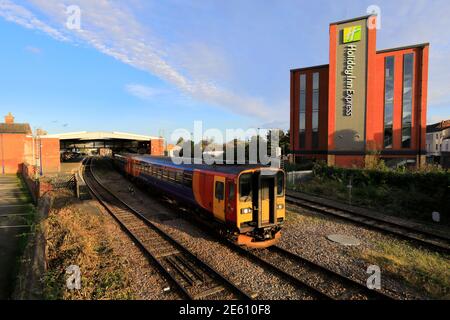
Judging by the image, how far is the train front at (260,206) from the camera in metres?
8.45

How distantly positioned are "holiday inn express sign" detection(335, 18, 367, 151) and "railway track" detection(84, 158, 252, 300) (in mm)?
25333

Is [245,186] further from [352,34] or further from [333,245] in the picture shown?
[352,34]

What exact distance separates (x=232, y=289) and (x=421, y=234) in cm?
903

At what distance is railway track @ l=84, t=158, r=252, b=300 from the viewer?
6.48 meters

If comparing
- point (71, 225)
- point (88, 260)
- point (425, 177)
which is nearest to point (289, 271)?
point (88, 260)

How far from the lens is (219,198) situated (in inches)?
361

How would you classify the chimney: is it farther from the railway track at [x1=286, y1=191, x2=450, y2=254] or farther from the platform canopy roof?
the railway track at [x1=286, y1=191, x2=450, y2=254]

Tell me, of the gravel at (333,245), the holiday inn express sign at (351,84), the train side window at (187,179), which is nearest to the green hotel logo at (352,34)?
the holiday inn express sign at (351,84)

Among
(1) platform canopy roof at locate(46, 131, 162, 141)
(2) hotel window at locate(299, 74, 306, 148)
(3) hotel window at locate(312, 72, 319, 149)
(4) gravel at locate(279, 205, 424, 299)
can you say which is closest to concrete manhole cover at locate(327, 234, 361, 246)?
(4) gravel at locate(279, 205, 424, 299)

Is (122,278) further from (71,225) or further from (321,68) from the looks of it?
(321,68)

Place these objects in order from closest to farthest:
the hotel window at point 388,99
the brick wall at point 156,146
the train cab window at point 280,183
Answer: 1. the train cab window at point 280,183
2. the hotel window at point 388,99
3. the brick wall at point 156,146

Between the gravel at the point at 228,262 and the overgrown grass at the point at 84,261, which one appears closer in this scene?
the overgrown grass at the point at 84,261

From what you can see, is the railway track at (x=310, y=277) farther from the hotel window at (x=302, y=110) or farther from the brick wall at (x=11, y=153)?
the brick wall at (x=11, y=153)

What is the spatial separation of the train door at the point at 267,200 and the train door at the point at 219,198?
1.25 meters
